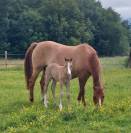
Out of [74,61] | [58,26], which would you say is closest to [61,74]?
[74,61]

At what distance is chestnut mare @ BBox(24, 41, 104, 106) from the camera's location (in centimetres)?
1129

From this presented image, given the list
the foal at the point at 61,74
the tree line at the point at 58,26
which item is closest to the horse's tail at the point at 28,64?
the foal at the point at 61,74

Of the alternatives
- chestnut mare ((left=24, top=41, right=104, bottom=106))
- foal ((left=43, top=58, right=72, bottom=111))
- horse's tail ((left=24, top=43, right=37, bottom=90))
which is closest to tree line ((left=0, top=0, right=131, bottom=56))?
horse's tail ((left=24, top=43, right=37, bottom=90))

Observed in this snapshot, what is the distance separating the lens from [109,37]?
2864 inches

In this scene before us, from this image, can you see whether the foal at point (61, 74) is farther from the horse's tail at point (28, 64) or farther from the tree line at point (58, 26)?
the tree line at point (58, 26)

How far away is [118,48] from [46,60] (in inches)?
2403

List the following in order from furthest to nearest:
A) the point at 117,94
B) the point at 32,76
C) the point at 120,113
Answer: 1. the point at 117,94
2. the point at 32,76
3. the point at 120,113

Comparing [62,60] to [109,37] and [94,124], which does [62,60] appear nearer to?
[94,124]

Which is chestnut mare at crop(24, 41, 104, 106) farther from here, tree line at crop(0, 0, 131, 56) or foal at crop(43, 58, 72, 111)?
tree line at crop(0, 0, 131, 56)

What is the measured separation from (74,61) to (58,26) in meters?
52.1

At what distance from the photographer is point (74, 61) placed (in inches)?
482

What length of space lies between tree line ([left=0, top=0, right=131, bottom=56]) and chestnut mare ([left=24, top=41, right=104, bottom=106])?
46.8m

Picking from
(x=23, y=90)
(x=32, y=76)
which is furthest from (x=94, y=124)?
(x=23, y=90)

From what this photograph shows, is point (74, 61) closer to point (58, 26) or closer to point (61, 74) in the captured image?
point (61, 74)
